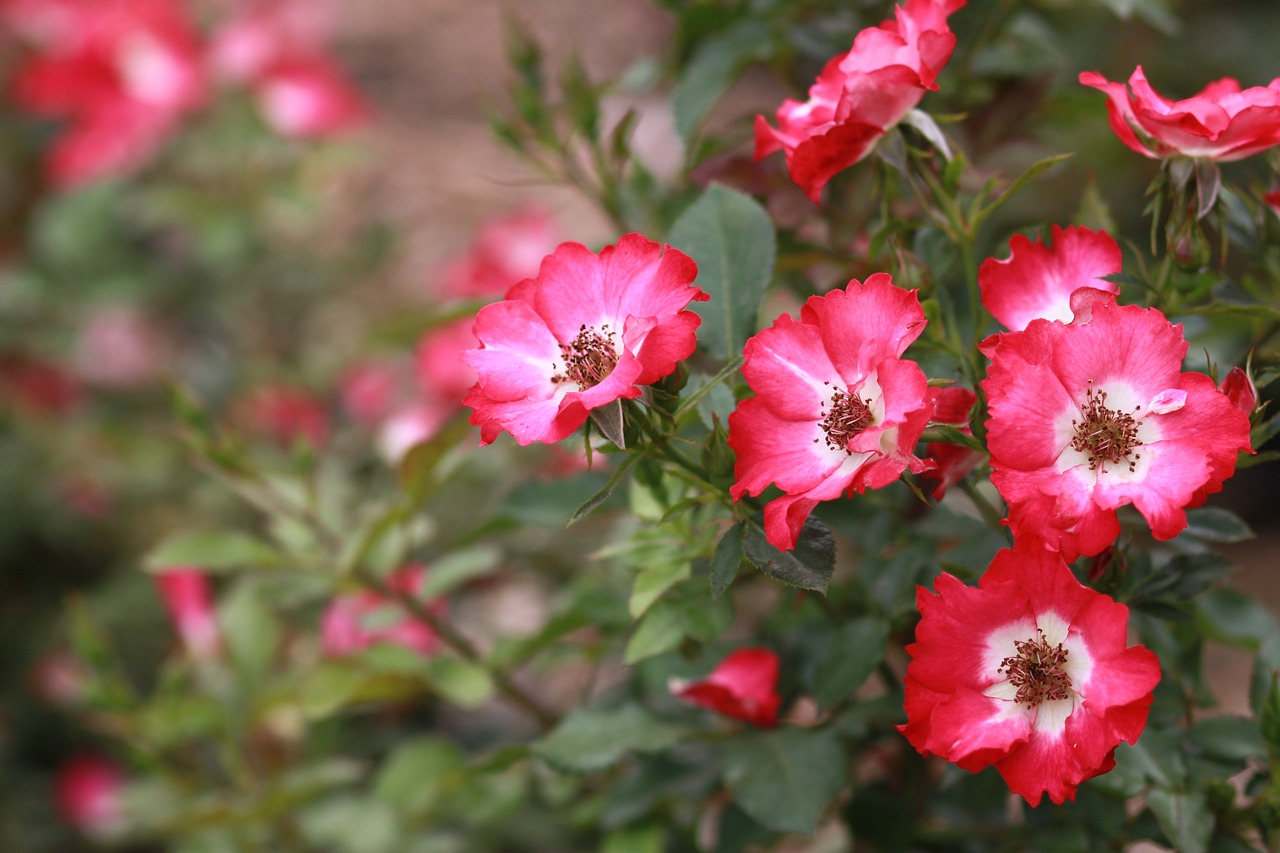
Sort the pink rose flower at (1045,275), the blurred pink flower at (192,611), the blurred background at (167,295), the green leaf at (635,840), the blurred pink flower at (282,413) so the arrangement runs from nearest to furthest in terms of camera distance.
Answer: the pink rose flower at (1045,275) < the green leaf at (635,840) < the blurred pink flower at (192,611) < the blurred background at (167,295) < the blurred pink flower at (282,413)

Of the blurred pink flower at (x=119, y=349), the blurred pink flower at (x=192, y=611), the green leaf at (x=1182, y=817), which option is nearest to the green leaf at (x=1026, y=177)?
the green leaf at (x=1182, y=817)

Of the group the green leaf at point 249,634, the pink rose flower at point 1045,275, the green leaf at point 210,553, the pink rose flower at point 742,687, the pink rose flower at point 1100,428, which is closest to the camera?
the pink rose flower at point 1100,428

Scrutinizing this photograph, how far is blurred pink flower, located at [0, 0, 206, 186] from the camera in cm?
175

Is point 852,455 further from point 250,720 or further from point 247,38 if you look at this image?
point 247,38

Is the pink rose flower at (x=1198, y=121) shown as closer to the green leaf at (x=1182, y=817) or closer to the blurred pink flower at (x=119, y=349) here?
the green leaf at (x=1182, y=817)

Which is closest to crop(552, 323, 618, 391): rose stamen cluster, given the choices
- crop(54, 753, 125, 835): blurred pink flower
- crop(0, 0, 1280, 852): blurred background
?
crop(0, 0, 1280, 852): blurred background

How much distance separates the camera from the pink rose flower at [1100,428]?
0.50m

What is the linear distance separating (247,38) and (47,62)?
0.32 metres

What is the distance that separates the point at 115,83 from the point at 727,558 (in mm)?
1583

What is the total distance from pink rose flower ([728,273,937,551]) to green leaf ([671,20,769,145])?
384mm

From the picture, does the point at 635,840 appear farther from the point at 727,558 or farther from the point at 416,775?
the point at 727,558

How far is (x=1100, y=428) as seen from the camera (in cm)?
53

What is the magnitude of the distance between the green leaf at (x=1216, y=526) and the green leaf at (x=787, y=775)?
26 cm

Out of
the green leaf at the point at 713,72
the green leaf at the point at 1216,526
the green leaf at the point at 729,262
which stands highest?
the green leaf at the point at 713,72
